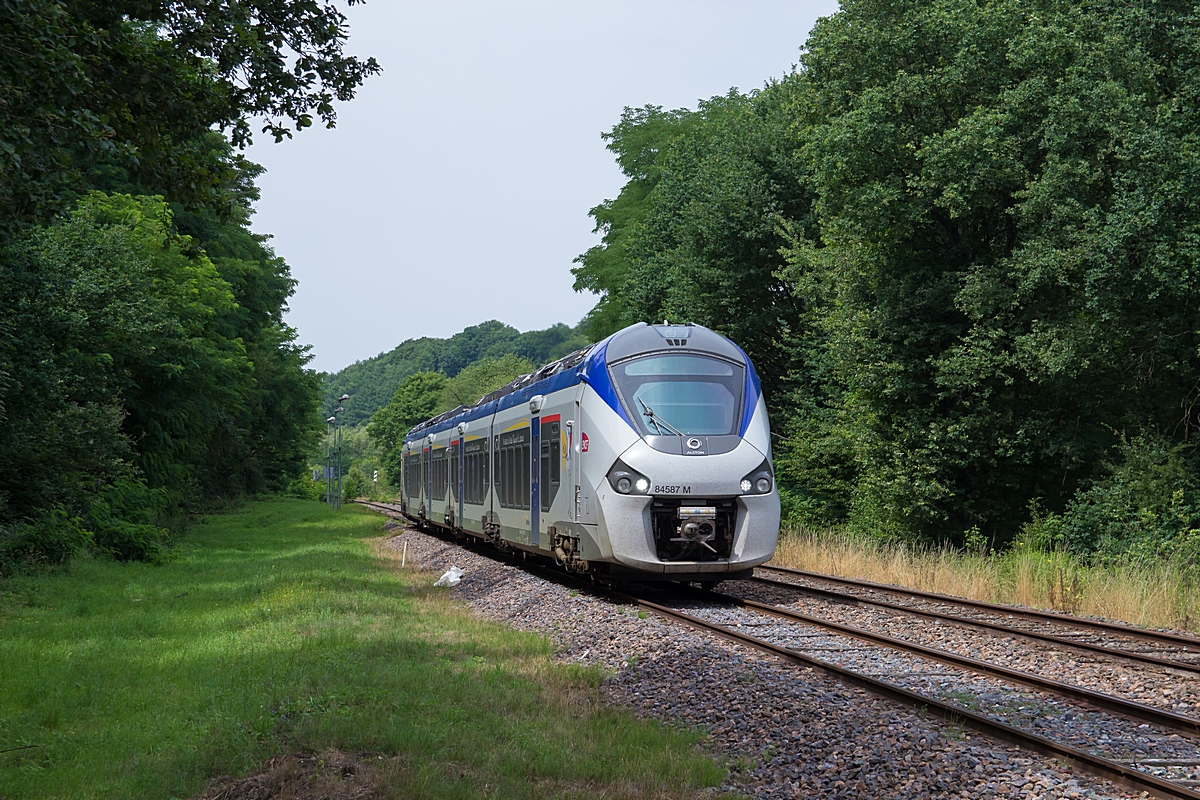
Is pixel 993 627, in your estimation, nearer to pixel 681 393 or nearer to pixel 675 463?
pixel 675 463

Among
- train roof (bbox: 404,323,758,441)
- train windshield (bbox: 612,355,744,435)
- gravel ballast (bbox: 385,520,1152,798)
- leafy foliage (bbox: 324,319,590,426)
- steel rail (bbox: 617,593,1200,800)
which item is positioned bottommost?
gravel ballast (bbox: 385,520,1152,798)

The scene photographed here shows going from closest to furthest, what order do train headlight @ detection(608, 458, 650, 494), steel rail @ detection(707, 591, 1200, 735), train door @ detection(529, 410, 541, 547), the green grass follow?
the green grass, steel rail @ detection(707, 591, 1200, 735), train headlight @ detection(608, 458, 650, 494), train door @ detection(529, 410, 541, 547)

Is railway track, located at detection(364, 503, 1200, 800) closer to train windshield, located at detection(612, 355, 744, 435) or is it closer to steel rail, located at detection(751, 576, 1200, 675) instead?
steel rail, located at detection(751, 576, 1200, 675)

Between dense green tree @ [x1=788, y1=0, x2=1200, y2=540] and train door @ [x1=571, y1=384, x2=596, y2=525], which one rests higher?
dense green tree @ [x1=788, y1=0, x2=1200, y2=540]

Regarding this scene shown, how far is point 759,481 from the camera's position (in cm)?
1331

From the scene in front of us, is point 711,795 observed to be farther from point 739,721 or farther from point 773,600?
point 773,600

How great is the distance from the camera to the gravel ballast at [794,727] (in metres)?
5.76

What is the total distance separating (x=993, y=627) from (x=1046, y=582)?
148 inches

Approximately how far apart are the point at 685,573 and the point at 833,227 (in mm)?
13743

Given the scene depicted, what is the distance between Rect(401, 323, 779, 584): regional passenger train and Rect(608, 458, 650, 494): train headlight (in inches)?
0.5

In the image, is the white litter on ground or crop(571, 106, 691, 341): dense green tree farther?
crop(571, 106, 691, 341): dense green tree

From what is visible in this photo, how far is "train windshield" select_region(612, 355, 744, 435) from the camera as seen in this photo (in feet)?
43.9

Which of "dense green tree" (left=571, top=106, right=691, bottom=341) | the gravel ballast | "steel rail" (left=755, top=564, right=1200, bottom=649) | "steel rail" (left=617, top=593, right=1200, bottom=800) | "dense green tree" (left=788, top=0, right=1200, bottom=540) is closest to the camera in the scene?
"steel rail" (left=617, top=593, right=1200, bottom=800)

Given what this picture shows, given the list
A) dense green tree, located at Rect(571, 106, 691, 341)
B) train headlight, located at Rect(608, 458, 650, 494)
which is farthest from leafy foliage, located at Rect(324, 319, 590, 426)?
train headlight, located at Rect(608, 458, 650, 494)
